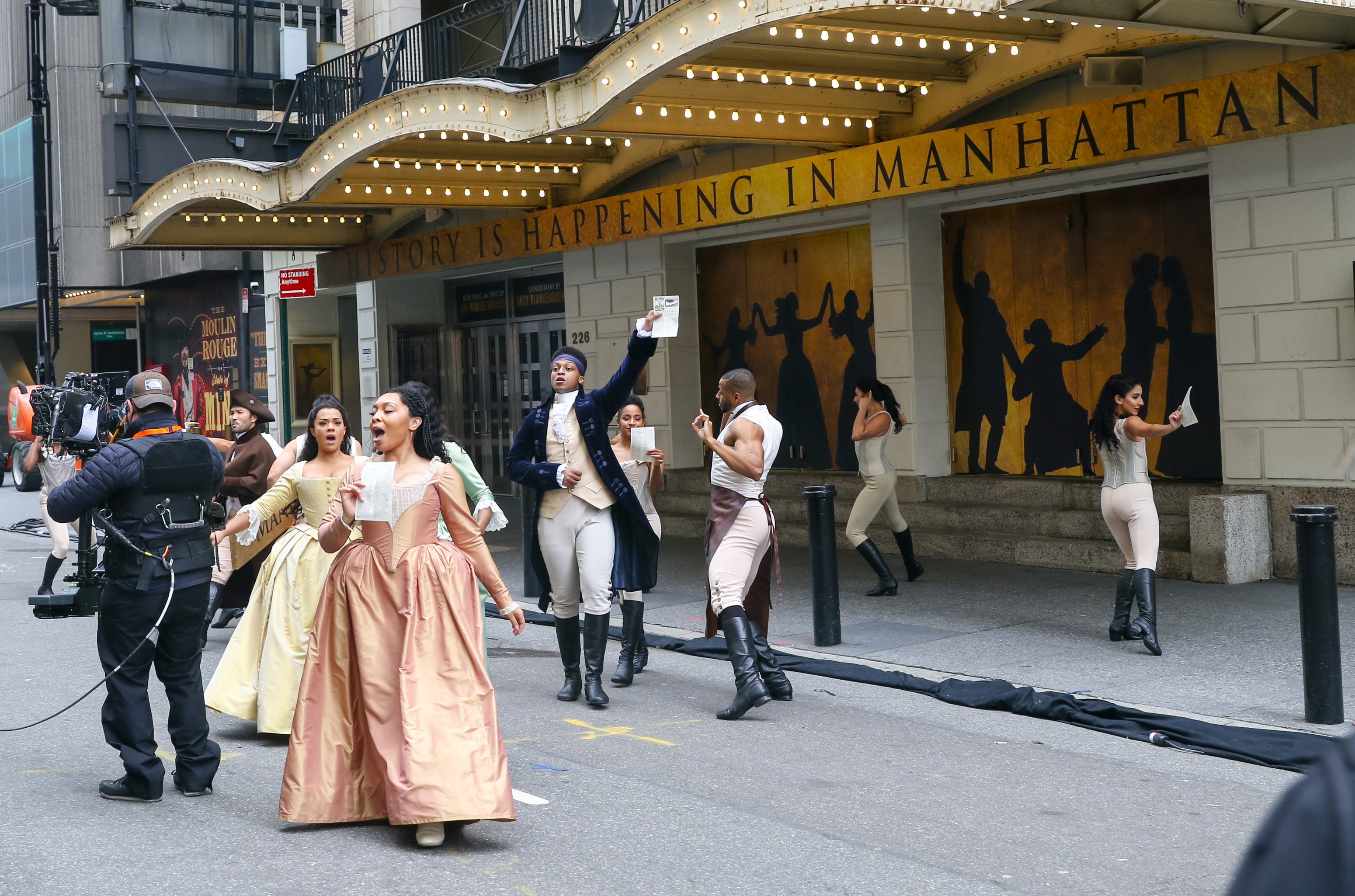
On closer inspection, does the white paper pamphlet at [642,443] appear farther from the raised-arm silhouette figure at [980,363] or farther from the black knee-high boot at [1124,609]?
the raised-arm silhouette figure at [980,363]

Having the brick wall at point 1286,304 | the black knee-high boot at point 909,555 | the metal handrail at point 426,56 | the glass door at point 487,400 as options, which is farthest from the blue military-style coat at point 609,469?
the glass door at point 487,400

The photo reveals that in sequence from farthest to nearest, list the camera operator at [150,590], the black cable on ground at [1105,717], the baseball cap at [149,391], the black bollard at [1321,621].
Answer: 1. the black bollard at [1321,621]
2. the black cable on ground at [1105,717]
3. the baseball cap at [149,391]
4. the camera operator at [150,590]

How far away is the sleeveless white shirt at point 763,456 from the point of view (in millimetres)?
7664

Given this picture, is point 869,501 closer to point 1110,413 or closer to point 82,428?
point 1110,413

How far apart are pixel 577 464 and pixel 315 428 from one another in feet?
4.53

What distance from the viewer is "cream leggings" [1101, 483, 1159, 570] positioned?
8.48 m

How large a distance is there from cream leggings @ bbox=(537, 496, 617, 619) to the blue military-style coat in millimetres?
144

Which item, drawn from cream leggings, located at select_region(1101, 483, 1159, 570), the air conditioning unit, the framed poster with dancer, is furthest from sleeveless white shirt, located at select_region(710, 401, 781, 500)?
the framed poster with dancer

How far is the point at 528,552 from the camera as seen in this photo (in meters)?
10.4

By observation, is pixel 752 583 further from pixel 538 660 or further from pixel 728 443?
pixel 538 660

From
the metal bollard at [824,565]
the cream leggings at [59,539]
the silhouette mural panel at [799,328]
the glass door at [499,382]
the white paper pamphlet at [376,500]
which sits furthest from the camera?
the glass door at [499,382]

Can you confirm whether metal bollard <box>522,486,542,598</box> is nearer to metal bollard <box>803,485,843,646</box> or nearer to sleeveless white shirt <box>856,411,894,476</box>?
metal bollard <box>803,485,843,646</box>

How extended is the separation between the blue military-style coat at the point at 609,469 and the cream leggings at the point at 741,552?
15.8 inches

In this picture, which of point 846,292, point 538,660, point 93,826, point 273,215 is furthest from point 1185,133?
point 273,215
